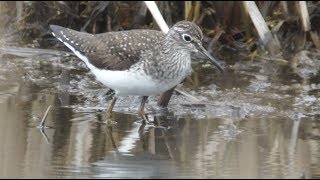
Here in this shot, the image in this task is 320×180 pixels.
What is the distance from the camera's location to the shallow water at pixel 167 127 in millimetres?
5746

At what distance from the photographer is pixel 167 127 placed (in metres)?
7.08

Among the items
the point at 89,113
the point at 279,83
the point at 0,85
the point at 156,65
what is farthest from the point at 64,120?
the point at 279,83

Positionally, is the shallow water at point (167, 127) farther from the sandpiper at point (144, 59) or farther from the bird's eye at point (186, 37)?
the bird's eye at point (186, 37)

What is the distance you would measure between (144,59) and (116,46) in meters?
0.40

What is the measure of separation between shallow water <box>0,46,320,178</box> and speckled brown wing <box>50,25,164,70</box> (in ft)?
1.68

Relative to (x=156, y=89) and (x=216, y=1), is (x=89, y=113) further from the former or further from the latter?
(x=216, y=1)

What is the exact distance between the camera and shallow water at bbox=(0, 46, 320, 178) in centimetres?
575

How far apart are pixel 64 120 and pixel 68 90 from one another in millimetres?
1232

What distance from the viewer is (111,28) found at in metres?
10.5

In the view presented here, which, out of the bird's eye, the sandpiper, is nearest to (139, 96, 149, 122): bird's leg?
the sandpiper

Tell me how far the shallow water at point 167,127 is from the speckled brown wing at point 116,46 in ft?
1.68

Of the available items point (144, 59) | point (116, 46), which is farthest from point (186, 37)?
point (116, 46)

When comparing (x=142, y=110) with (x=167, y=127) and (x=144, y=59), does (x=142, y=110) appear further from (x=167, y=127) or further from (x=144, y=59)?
(x=144, y=59)

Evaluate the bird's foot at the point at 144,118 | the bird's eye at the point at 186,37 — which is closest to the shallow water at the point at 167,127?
the bird's foot at the point at 144,118
